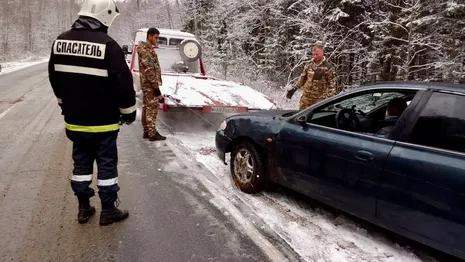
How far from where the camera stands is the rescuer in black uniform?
3.05m

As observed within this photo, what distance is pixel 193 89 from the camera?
7.78 m

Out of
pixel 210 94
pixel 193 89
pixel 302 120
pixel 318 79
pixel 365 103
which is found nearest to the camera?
pixel 302 120

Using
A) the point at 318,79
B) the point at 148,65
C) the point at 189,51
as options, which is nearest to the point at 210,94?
the point at 148,65

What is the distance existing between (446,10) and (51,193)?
9900mm

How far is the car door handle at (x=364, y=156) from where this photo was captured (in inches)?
118

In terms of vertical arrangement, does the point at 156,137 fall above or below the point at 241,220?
above

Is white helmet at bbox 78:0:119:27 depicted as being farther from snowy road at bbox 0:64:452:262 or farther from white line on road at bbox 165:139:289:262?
white line on road at bbox 165:139:289:262

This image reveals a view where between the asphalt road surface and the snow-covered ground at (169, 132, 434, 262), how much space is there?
301 mm

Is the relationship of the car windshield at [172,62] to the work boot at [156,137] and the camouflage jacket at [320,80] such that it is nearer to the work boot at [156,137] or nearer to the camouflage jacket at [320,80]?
the work boot at [156,137]

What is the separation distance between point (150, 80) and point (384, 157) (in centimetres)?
464

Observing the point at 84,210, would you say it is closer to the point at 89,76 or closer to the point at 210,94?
the point at 89,76

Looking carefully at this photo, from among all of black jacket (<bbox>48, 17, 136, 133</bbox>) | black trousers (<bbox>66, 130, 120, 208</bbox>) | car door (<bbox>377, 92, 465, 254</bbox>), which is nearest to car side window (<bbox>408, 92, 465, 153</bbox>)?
car door (<bbox>377, 92, 465, 254</bbox>)

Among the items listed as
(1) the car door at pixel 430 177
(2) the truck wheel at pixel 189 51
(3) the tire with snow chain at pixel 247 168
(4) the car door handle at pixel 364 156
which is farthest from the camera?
(2) the truck wheel at pixel 189 51

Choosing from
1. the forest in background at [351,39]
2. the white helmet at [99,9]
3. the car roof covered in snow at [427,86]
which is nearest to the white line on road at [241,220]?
the car roof covered in snow at [427,86]
